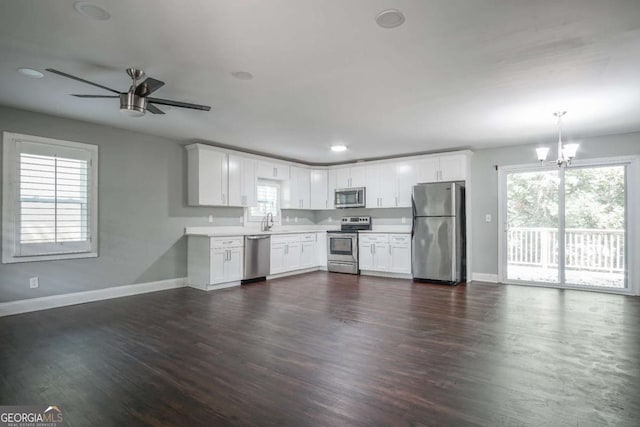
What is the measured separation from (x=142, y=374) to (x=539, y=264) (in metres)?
6.11

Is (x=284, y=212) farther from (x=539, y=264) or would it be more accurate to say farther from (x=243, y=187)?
(x=539, y=264)

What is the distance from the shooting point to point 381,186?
23.4 ft

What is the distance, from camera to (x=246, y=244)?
5961mm

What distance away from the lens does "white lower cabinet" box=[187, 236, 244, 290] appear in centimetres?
542

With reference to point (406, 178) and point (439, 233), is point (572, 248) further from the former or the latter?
point (406, 178)

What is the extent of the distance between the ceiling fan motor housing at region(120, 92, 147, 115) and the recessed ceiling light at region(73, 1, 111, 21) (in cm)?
86

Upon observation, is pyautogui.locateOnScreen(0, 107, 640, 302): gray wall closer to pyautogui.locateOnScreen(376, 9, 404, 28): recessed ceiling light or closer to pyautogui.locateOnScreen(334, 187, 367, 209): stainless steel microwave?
pyautogui.locateOnScreen(334, 187, 367, 209): stainless steel microwave

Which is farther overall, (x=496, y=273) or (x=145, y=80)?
(x=496, y=273)

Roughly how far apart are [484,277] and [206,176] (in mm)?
5299

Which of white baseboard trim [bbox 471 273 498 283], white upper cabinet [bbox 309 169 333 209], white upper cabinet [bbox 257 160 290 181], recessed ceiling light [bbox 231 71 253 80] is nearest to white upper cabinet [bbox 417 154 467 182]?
white baseboard trim [bbox 471 273 498 283]

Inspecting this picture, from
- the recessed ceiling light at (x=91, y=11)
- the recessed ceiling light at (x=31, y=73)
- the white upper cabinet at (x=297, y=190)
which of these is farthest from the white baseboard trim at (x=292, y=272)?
the recessed ceiling light at (x=91, y=11)

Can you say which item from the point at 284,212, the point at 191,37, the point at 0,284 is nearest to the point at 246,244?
the point at 284,212

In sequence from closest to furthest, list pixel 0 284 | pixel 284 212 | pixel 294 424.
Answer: pixel 294 424, pixel 0 284, pixel 284 212

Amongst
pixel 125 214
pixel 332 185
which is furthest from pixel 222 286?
pixel 332 185
